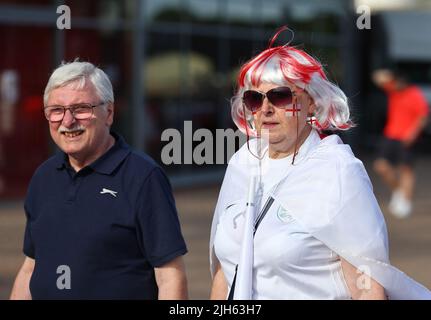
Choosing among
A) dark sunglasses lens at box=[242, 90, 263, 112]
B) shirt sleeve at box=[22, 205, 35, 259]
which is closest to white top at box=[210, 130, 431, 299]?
dark sunglasses lens at box=[242, 90, 263, 112]

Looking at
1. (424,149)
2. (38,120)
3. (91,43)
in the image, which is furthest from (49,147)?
(424,149)

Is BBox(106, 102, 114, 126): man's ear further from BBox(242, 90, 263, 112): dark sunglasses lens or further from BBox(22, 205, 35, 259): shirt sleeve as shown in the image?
BBox(242, 90, 263, 112): dark sunglasses lens

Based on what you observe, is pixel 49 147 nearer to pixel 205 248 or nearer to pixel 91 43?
pixel 91 43

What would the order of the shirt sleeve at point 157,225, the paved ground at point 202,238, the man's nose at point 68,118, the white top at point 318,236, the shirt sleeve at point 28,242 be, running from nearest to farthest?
the white top at point 318,236 → the shirt sleeve at point 157,225 → the man's nose at point 68,118 → the shirt sleeve at point 28,242 → the paved ground at point 202,238

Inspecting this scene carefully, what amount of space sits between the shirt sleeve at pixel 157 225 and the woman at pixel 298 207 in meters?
0.19

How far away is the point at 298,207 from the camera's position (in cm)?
307

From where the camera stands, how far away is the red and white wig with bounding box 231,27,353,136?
319 cm

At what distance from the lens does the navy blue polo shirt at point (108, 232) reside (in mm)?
3420

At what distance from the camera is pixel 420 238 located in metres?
11.1

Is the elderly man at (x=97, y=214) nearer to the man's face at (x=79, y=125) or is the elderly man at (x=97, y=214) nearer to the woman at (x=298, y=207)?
the man's face at (x=79, y=125)

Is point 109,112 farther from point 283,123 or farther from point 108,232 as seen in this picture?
point 283,123

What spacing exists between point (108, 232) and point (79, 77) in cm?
58

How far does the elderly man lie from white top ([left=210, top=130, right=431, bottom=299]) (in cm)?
39

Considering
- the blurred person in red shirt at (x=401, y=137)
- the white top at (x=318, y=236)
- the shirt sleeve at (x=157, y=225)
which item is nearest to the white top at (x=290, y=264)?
the white top at (x=318, y=236)
